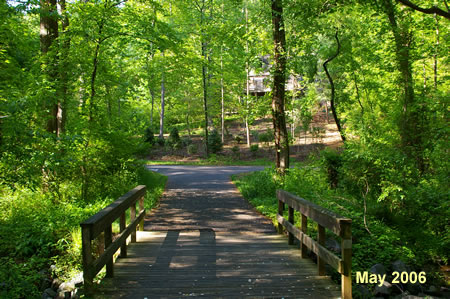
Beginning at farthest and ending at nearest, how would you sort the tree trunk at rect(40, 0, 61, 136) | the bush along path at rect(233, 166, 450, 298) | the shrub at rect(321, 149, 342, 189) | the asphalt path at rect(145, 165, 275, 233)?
the shrub at rect(321, 149, 342, 189) < the tree trunk at rect(40, 0, 61, 136) < the asphalt path at rect(145, 165, 275, 233) < the bush along path at rect(233, 166, 450, 298)

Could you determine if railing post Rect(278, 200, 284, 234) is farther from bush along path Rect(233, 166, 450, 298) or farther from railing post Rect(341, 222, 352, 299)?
railing post Rect(341, 222, 352, 299)

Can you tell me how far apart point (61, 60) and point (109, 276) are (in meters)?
7.05

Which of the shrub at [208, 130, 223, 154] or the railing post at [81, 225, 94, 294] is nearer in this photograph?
the railing post at [81, 225, 94, 294]

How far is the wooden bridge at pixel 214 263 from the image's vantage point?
416cm

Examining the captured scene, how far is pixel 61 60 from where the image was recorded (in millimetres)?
9648

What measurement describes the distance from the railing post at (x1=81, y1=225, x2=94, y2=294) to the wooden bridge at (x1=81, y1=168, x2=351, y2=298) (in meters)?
0.01

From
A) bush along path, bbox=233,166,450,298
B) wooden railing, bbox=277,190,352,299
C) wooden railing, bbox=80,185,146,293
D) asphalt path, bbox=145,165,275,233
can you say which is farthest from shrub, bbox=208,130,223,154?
wooden railing, bbox=80,185,146,293

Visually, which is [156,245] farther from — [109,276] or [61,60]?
[61,60]

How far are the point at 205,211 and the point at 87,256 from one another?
20.0 feet

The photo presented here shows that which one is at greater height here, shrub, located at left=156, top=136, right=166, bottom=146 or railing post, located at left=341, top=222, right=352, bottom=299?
shrub, located at left=156, top=136, right=166, bottom=146

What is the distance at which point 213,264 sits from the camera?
5301mm

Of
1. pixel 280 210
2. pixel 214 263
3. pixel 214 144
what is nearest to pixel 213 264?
pixel 214 263

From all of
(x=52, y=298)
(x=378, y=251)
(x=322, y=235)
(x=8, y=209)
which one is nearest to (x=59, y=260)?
(x=52, y=298)

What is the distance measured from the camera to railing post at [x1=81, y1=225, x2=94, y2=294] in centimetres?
400
